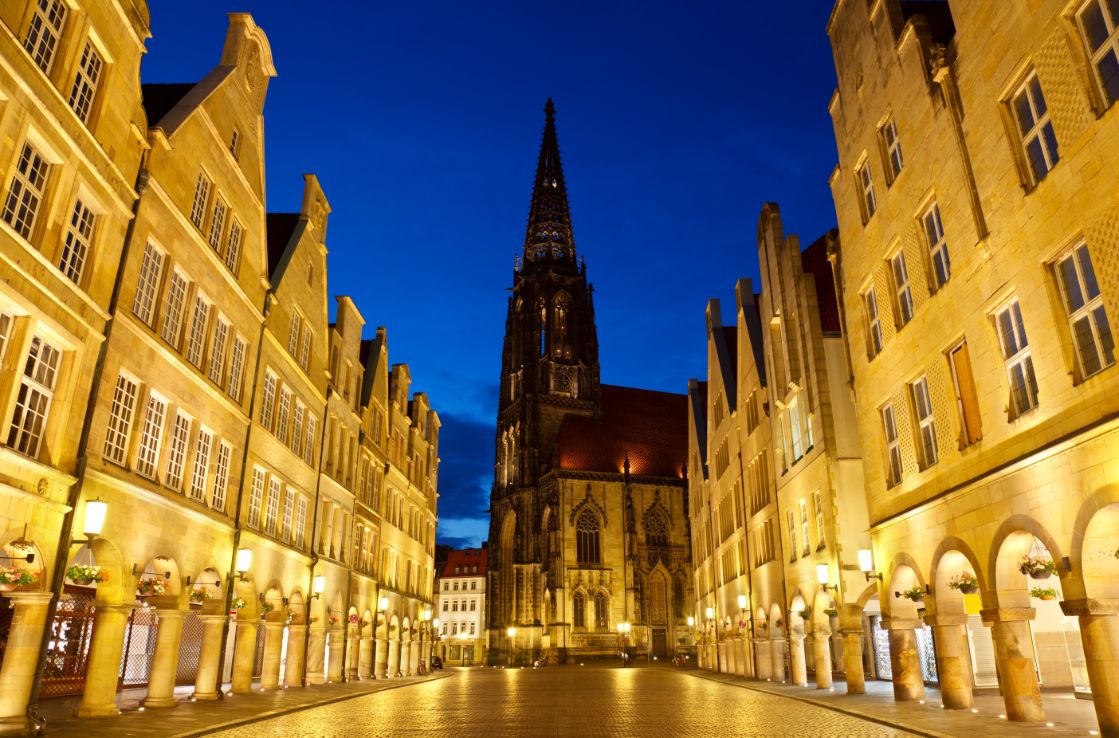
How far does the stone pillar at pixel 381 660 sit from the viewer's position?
3734cm

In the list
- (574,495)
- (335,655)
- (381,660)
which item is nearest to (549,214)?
(574,495)

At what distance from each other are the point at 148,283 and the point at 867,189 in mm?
18200

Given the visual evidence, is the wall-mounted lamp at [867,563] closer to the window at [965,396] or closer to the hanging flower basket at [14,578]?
the window at [965,396]

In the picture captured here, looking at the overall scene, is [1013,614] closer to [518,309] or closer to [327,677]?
[327,677]

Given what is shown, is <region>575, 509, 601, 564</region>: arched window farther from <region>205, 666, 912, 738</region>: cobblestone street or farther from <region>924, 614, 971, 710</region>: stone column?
<region>924, 614, 971, 710</region>: stone column

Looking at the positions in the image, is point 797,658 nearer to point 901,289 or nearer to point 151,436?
point 901,289

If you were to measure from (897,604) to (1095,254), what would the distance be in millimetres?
10813

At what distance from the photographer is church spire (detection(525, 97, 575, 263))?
101 metres

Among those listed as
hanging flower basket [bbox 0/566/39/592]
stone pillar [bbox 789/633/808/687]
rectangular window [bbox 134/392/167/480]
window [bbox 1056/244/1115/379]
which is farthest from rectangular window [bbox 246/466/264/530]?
window [bbox 1056/244/1115/379]

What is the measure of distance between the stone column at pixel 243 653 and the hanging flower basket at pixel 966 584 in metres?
18.6

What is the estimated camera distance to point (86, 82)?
14.8 m

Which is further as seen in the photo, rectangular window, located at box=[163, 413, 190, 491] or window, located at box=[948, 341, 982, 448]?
rectangular window, located at box=[163, 413, 190, 491]

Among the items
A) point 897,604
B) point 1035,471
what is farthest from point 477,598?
point 1035,471

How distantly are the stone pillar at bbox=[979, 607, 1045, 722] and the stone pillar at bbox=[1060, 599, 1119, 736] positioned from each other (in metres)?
2.24
